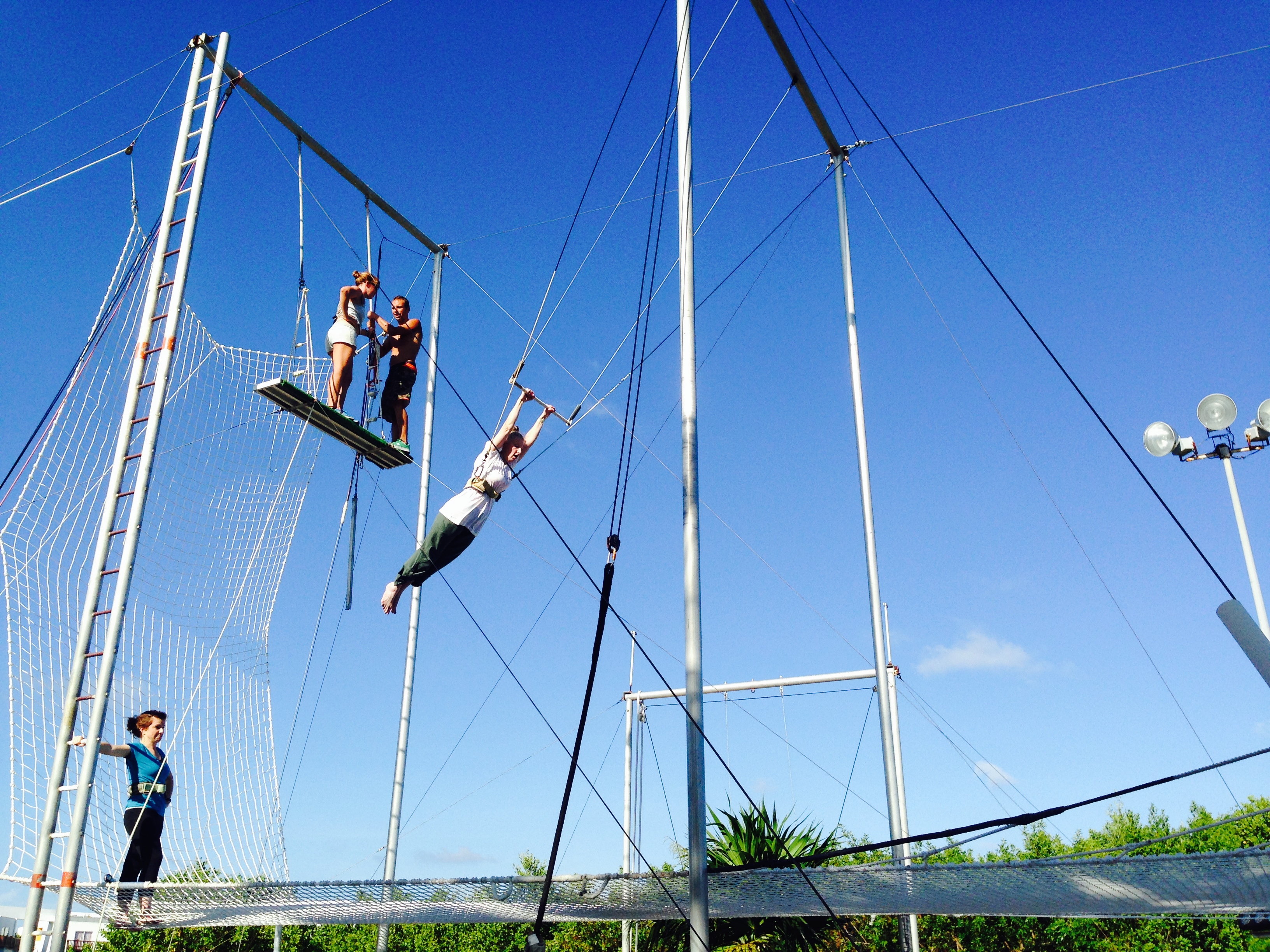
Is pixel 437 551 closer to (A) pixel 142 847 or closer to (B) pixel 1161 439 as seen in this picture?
(A) pixel 142 847

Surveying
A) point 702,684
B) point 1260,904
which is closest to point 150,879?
point 702,684

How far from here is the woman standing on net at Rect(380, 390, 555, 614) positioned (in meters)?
6.58

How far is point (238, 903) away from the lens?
5.79m

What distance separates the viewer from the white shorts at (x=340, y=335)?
7.75 m

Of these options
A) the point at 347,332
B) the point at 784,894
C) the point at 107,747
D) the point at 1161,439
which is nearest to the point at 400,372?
the point at 347,332

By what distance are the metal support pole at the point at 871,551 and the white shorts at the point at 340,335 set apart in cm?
415

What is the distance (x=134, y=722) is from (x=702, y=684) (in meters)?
3.59

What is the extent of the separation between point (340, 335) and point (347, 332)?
0.17ft

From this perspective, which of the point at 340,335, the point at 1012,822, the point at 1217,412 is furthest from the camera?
the point at 1217,412

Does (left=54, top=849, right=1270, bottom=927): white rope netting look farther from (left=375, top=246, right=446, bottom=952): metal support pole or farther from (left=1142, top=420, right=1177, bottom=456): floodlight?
(left=1142, top=420, right=1177, bottom=456): floodlight

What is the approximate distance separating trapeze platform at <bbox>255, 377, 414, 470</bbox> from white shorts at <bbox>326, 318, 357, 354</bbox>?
27.0 inches

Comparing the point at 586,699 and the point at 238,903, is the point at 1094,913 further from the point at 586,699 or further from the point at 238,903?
the point at 238,903

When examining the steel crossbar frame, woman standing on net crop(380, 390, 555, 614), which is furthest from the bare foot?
the steel crossbar frame

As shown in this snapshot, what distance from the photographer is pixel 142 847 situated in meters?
6.14
